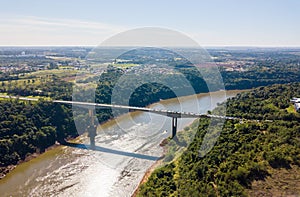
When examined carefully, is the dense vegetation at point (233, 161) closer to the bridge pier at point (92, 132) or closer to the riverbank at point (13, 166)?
the bridge pier at point (92, 132)

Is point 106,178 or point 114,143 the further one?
point 114,143

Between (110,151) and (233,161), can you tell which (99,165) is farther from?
(233,161)

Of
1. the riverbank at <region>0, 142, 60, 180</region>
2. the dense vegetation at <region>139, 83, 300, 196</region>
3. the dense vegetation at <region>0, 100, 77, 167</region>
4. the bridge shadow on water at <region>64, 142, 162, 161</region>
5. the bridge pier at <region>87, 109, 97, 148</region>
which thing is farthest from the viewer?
the bridge pier at <region>87, 109, 97, 148</region>

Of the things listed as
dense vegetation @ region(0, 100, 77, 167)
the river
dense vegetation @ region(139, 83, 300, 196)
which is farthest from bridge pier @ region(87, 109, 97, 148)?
dense vegetation @ region(139, 83, 300, 196)

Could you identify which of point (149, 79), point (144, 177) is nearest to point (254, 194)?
point (144, 177)

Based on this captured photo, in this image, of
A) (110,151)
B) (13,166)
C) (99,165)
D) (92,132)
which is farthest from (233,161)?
(13,166)

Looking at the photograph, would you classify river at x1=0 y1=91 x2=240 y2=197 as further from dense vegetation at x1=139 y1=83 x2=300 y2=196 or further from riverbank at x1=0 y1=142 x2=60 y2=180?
dense vegetation at x1=139 y1=83 x2=300 y2=196

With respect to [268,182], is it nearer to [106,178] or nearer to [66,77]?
[106,178]
